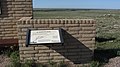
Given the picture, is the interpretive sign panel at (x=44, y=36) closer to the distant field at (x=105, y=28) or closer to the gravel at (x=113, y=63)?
the gravel at (x=113, y=63)

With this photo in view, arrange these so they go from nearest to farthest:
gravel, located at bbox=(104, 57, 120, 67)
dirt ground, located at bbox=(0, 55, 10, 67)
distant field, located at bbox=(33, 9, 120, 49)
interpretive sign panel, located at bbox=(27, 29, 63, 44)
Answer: interpretive sign panel, located at bbox=(27, 29, 63, 44), gravel, located at bbox=(104, 57, 120, 67), dirt ground, located at bbox=(0, 55, 10, 67), distant field, located at bbox=(33, 9, 120, 49)

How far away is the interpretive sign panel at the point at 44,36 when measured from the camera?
946cm

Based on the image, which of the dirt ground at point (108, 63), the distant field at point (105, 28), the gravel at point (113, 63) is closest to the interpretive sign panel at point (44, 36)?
→ the dirt ground at point (108, 63)

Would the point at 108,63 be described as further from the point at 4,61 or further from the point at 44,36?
the point at 4,61

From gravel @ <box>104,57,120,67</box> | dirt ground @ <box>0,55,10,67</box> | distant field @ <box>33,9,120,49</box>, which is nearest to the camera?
gravel @ <box>104,57,120,67</box>

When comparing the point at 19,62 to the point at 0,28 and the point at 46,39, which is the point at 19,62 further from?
the point at 0,28

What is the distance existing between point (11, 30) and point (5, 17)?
0.46 m

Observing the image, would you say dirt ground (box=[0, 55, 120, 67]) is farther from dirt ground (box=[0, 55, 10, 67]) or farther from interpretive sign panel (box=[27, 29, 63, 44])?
interpretive sign panel (box=[27, 29, 63, 44])

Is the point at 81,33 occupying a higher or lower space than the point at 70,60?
higher

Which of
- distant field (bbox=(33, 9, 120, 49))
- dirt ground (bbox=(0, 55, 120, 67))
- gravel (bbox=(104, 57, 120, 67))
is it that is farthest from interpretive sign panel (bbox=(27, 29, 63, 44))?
distant field (bbox=(33, 9, 120, 49))

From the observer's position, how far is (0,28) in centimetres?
1146

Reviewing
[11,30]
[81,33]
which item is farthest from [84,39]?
[11,30]

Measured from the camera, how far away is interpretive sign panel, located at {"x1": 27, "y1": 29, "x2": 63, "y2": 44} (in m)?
9.46

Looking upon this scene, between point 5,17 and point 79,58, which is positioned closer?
point 79,58
